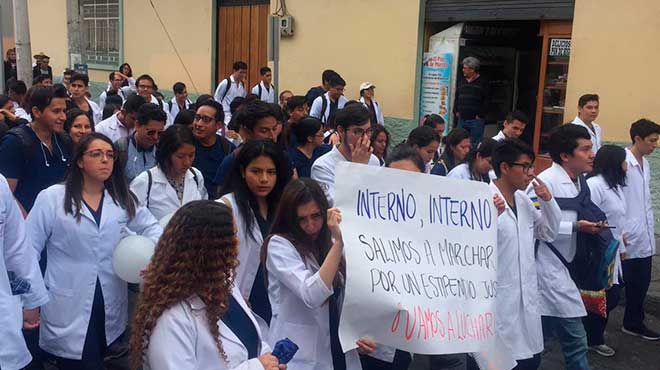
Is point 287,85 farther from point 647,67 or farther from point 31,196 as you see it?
point 31,196

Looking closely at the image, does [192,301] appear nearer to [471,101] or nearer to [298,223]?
[298,223]

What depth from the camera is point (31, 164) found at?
4.89m

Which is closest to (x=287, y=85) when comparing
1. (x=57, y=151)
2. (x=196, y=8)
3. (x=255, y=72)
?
(x=255, y=72)

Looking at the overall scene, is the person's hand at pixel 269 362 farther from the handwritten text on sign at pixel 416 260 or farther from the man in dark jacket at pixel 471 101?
the man in dark jacket at pixel 471 101

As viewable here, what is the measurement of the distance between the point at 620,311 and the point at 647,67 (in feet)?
11.7

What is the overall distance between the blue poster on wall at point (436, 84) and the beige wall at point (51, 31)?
1198 centimetres

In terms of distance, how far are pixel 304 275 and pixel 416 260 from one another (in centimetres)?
49

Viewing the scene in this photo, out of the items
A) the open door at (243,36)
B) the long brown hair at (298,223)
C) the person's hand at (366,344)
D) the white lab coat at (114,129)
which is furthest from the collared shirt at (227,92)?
the person's hand at (366,344)

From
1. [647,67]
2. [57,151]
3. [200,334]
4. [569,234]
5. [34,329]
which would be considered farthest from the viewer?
[647,67]

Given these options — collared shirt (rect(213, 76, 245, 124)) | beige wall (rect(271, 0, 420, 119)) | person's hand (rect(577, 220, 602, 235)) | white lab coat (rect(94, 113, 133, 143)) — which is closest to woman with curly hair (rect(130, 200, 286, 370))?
person's hand (rect(577, 220, 602, 235))

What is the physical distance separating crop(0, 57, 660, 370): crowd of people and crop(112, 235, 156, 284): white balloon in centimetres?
9

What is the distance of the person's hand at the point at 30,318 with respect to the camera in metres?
3.59

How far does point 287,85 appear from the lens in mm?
14289

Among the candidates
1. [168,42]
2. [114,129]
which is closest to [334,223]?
[114,129]
